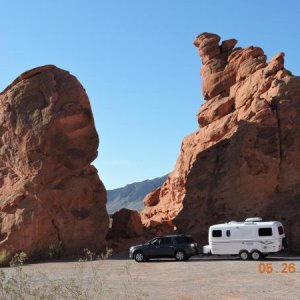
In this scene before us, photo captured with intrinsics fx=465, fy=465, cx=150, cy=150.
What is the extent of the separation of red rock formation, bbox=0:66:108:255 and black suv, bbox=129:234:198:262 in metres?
6.24

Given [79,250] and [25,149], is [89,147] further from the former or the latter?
[79,250]

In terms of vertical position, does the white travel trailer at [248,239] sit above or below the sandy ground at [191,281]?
above

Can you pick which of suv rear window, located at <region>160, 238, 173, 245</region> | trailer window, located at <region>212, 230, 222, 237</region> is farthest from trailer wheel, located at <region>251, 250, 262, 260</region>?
suv rear window, located at <region>160, 238, 173, 245</region>

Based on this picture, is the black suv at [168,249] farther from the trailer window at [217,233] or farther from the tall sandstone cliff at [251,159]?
the tall sandstone cliff at [251,159]

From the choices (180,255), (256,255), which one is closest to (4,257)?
(180,255)

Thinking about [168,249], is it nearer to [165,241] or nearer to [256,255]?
[165,241]

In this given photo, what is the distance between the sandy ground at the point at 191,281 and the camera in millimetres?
14211

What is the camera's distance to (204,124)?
46156 mm

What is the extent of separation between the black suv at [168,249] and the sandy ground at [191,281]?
2.59 metres

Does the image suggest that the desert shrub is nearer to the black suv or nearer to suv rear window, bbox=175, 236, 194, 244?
the black suv
